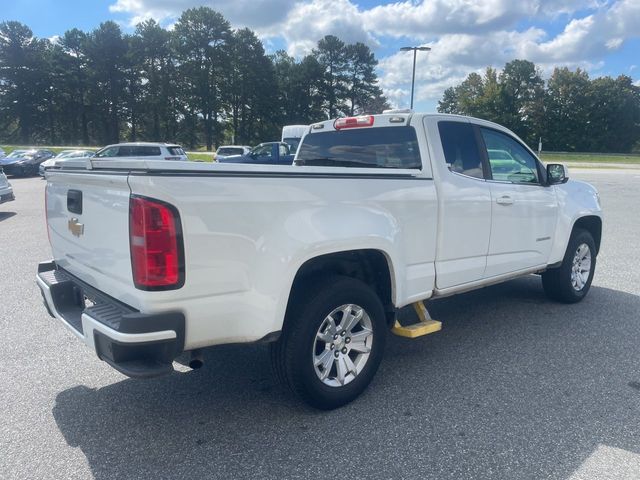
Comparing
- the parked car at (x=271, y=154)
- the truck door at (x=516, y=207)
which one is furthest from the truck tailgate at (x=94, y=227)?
the parked car at (x=271, y=154)

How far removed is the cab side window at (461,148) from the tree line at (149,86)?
6257cm

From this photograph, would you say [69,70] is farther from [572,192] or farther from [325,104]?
[572,192]

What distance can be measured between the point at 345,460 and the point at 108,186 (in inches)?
79.5

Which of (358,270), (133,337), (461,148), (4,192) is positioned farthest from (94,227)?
(4,192)

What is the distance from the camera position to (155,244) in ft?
8.02

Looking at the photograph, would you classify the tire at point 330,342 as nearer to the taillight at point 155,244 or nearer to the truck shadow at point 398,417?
the truck shadow at point 398,417

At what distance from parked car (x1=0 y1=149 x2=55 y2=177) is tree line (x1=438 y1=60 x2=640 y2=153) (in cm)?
5429

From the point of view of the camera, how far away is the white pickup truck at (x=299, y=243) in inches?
98.2

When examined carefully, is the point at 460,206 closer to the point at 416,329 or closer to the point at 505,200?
the point at 505,200

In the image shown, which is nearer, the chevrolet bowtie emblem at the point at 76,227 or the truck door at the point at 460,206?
the chevrolet bowtie emblem at the point at 76,227

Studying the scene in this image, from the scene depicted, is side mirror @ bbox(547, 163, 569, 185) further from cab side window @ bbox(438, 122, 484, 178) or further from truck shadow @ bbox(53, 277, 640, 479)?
truck shadow @ bbox(53, 277, 640, 479)

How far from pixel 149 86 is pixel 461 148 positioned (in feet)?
231

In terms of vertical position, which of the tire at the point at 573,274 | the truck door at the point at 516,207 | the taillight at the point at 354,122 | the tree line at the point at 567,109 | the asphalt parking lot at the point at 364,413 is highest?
the tree line at the point at 567,109

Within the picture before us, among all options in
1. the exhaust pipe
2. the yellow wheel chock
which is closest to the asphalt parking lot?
the yellow wheel chock
